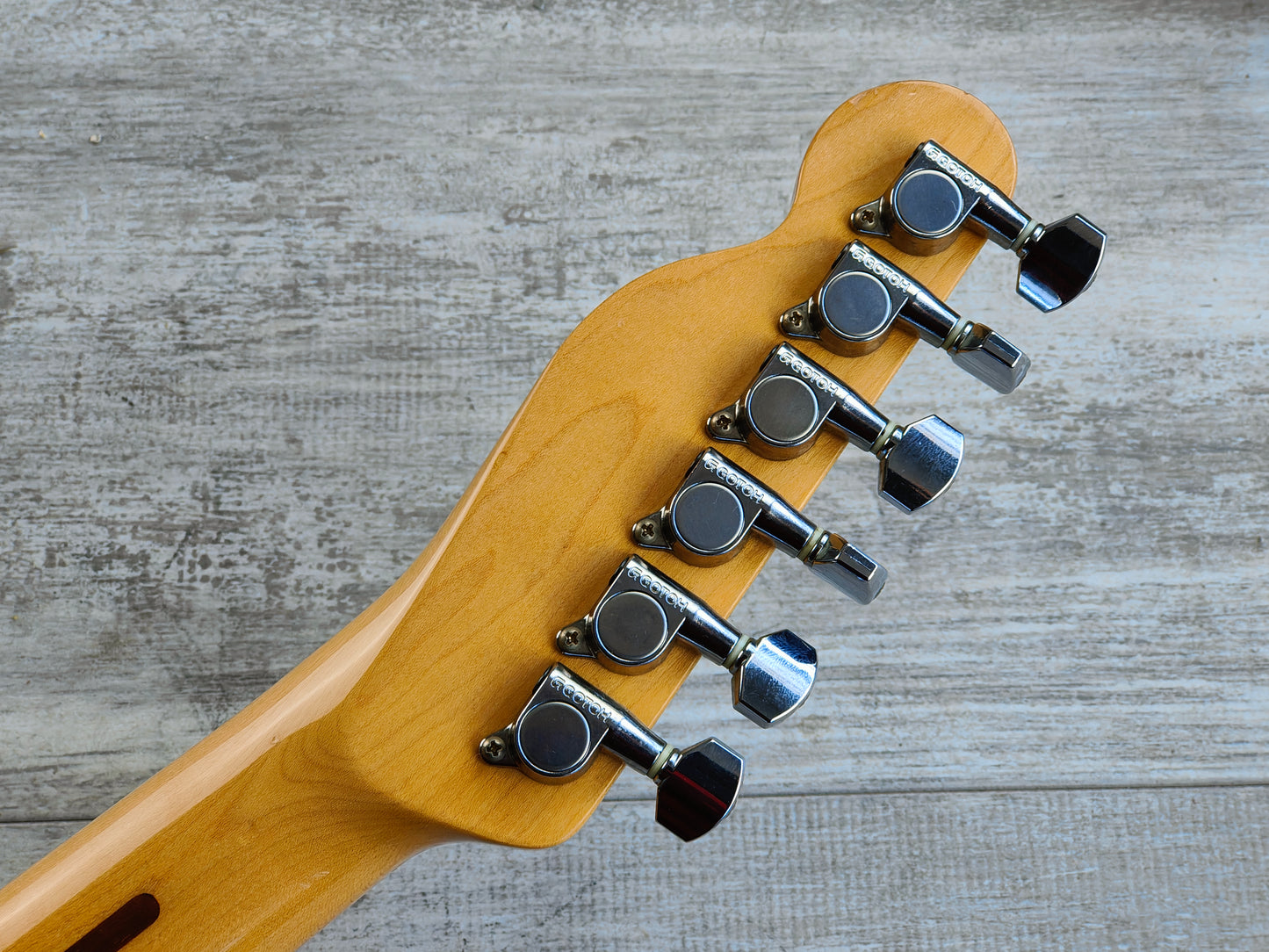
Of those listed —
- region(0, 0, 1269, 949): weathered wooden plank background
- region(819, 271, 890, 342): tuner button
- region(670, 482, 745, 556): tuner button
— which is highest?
region(819, 271, 890, 342): tuner button

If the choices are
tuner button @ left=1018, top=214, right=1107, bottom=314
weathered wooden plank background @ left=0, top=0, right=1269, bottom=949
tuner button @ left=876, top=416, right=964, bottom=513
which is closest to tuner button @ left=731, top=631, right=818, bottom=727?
tuner button @ left=876, top=416, right=964, bottom=513

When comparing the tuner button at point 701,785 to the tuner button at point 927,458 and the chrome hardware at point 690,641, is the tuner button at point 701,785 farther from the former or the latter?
the tuner button at point 927,458

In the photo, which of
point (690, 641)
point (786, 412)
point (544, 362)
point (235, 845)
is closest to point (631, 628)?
point (690, 641)

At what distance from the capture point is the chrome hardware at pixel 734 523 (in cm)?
55

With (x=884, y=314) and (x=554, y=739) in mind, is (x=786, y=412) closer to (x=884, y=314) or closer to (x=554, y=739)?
(x=884, y=314)

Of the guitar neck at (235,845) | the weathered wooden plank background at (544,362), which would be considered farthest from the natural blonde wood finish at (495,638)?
the weathered wooden plank background at (544,362)

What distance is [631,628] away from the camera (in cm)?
54

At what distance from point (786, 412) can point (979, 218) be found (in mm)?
173

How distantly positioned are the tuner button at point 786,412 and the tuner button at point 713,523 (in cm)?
4

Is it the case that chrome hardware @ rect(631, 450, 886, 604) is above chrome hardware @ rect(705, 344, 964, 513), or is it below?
below

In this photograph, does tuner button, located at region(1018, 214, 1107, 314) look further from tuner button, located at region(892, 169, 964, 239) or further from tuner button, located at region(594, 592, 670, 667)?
tuner button, located at region(594, 592, 670, 667)

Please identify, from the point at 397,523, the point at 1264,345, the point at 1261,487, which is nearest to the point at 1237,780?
the point at 1261,487

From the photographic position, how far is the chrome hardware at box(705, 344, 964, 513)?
55 cm

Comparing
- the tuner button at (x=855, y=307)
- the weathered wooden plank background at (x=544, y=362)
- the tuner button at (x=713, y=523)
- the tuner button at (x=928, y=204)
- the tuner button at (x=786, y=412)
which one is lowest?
the weathered wooden plank background at (x=544, y=362)
